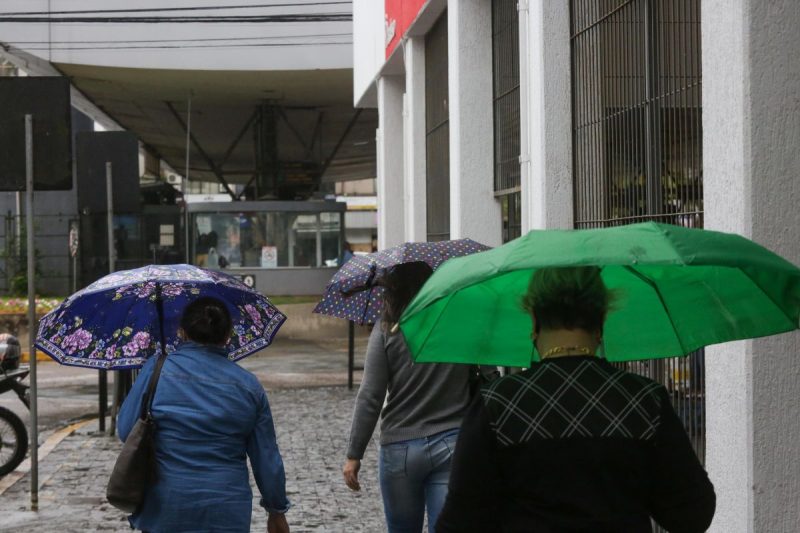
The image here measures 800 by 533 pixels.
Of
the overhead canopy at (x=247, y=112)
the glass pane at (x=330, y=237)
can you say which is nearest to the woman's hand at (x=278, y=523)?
the overhead canopy at (x=247, y=112)

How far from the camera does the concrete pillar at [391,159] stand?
18125 mm

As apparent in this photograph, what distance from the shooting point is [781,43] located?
201 inches

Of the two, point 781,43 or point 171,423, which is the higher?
point 781,43

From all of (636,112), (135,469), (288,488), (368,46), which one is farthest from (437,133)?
(135,469)

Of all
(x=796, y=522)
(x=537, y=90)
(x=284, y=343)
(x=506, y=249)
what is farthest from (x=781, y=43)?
(x=284, y=343)

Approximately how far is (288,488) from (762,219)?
587 cm

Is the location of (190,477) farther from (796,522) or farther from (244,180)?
(244,180)

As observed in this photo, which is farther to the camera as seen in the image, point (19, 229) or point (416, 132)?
point (19, 229)

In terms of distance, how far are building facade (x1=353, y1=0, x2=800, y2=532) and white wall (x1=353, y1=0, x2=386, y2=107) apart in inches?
187

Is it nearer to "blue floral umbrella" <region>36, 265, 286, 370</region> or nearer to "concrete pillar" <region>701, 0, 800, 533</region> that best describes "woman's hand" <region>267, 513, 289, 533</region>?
"blue floral umbrella" <region>36, 265, 286, 370</region>

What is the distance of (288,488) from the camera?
10.1m

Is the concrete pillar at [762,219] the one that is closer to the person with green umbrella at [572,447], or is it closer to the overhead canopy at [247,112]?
the person with green umbrella at [572,447]

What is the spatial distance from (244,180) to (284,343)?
133 ft

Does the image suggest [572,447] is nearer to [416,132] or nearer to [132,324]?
[132,324]
